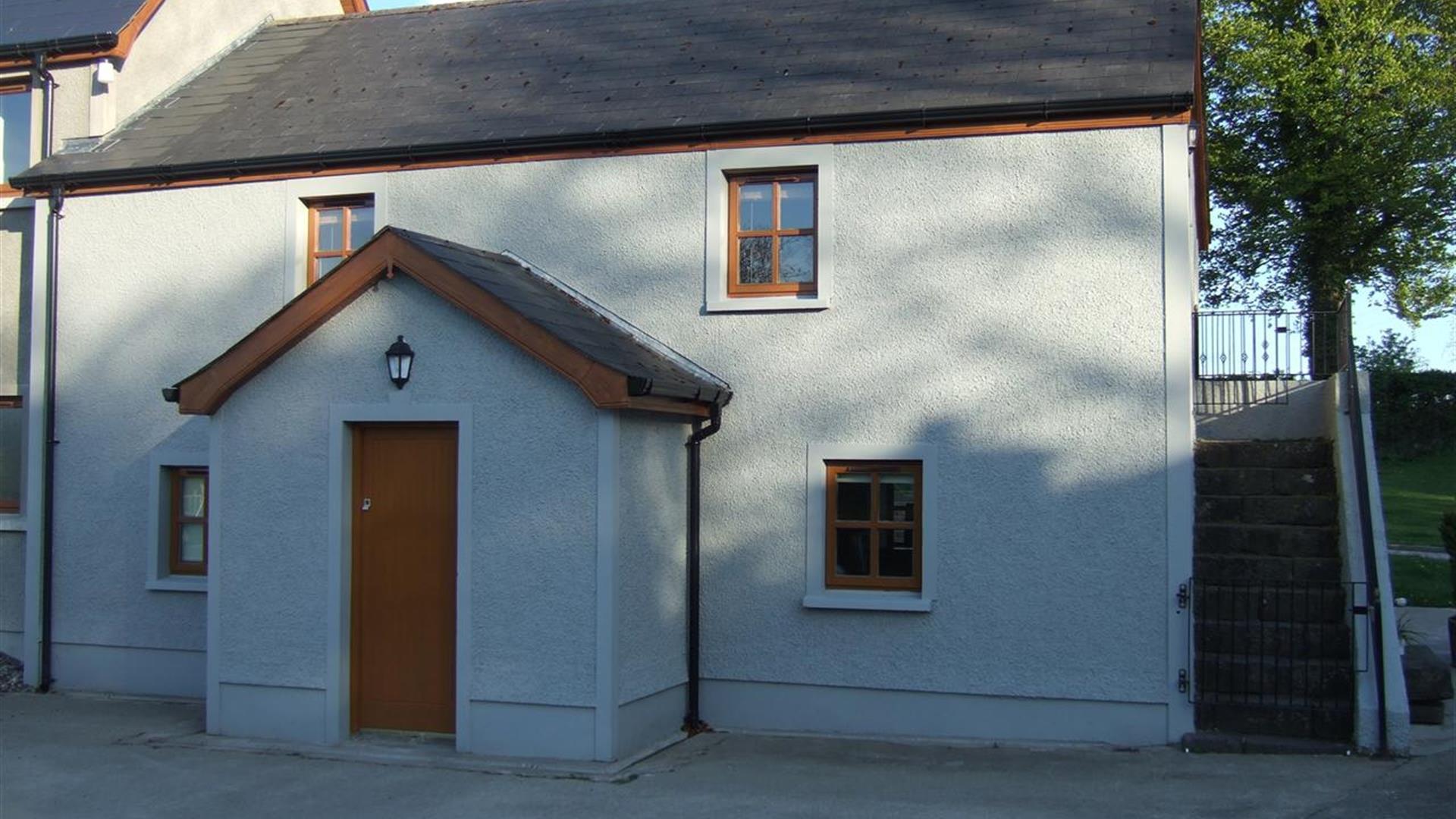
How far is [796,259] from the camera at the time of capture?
37.9ft

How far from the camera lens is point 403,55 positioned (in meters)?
14.6

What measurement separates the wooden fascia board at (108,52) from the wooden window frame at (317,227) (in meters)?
3.07

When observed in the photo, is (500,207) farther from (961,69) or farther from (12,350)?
(12,350)

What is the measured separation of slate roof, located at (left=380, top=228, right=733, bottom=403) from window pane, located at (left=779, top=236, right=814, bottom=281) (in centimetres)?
116

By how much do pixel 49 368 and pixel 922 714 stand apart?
968 cm

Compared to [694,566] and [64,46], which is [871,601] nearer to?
[694,566]

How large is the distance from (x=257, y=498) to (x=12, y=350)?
17.2ft

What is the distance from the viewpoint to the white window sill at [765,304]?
11.2 m

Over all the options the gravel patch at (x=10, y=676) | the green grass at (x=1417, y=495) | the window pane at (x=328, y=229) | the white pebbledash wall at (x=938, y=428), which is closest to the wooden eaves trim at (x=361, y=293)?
the white pebbledash wall at (x=938, y=428)

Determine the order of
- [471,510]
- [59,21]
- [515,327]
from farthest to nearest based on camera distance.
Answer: [59,21]
[471,510]
[515,327]

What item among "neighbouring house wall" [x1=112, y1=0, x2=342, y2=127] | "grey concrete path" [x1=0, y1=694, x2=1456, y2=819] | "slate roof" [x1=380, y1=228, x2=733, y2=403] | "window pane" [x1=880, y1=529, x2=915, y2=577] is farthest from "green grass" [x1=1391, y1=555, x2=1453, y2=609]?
"neighbouring house wall" [x1=112, y1=0, x2=342, y2=127]

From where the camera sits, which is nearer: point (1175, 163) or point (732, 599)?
point (1175, 163)

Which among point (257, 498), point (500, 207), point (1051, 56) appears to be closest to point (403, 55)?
point (500, 207)

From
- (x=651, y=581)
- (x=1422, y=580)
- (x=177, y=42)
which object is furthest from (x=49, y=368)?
(x=1422, y=580)
